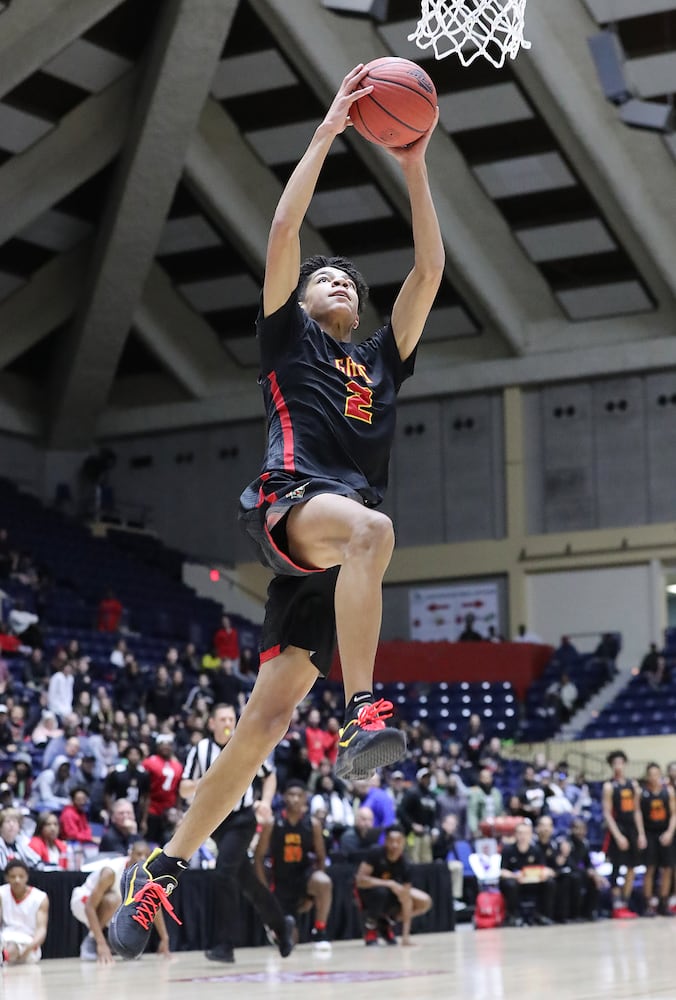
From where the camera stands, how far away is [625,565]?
98.7 ft

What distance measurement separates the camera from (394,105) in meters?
4.81

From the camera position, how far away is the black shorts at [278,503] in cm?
445

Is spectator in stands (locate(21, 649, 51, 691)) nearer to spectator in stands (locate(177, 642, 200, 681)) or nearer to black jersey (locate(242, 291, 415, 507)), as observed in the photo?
spectator in stands (locate(177, 642, 200, 681))

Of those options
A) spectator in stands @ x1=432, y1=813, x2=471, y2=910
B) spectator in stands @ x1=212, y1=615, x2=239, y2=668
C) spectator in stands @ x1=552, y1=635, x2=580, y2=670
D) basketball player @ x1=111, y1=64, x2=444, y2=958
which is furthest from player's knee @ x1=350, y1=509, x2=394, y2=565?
spectator in stands @ x1=552, y1=635, x2=580, y2=670

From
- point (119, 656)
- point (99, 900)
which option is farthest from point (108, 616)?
point (99, 900)

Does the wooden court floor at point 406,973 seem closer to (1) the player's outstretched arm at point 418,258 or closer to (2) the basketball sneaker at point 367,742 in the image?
(2) the basketball sneaker at point 367,742

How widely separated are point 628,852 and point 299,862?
231 inches

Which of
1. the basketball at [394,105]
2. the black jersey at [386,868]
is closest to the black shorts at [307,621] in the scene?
the basketball at [394,105]

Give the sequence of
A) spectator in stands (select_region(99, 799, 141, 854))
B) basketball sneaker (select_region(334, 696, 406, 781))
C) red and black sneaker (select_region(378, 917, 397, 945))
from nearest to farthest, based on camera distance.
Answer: basketball sneaker (select_region(334, 696, 406, 781)), spectator in stands (select_region(99, 799, 141, 854)), red and black sneaker (select_region(378, 917, 397, 945))

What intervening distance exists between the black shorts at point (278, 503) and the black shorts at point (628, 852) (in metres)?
14.3

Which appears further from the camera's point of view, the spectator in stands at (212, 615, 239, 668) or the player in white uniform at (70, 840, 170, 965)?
the spectator in stands at (212, 615, 239, 668)

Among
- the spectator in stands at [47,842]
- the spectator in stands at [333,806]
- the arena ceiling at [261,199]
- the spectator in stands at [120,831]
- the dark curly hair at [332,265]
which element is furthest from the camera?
the arena ceiling at [261,199]

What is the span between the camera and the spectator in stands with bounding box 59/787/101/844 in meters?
14.4

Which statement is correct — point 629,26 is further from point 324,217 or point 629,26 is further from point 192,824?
point 192,824
